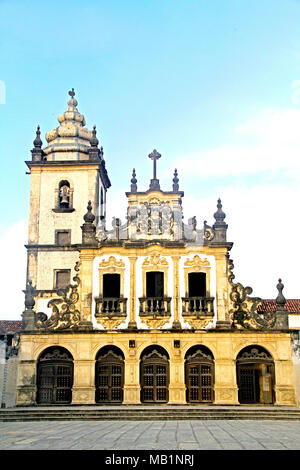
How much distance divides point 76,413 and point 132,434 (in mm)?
8947

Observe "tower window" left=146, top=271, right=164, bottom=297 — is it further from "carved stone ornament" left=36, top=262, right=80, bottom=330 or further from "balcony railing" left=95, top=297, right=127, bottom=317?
"carved stone ornament" left=36, top=262, right=80, bottom=330

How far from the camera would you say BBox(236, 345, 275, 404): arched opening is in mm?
31422

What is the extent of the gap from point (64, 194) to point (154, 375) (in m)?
14.5

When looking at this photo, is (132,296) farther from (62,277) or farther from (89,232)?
(62,277)

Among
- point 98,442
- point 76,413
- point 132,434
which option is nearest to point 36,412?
point 76,413

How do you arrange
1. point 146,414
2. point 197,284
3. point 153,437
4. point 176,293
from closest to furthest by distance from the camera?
point 153,437 < point 146,414 < point 176,293 < point 197,284

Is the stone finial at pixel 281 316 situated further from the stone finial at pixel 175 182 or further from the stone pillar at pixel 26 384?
the stone pillar at pixel 26 384

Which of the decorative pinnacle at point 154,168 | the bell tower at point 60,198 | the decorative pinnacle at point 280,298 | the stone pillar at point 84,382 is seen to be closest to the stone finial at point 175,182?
the decorative pinnacle at point 154,168

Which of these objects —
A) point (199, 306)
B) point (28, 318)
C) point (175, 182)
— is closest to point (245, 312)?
point (199, 306)

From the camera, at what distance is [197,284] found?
33156 mm

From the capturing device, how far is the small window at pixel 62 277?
3884 cm

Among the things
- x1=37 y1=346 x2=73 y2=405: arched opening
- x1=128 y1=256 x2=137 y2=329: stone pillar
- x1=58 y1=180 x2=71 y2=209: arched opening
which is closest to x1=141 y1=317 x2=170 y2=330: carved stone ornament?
x1=128 y1=256 x2=137 y2=329: stone pillar

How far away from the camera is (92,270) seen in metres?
33.1
